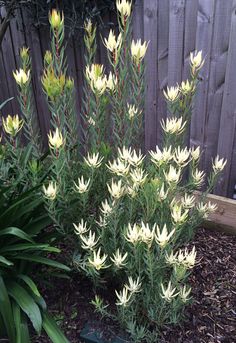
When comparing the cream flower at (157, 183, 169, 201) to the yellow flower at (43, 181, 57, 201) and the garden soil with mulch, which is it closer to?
the yellow flower at (43, 181, 57, 201)

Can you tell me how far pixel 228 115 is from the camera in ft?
9.95

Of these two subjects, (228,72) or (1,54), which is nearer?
(228,72)

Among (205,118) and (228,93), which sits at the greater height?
(228,93)

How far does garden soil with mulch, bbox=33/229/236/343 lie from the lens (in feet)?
6.28

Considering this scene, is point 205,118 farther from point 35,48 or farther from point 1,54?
point 1,54

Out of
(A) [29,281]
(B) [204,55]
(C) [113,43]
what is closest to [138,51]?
(C) [113,43]

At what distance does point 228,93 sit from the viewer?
2.96 m

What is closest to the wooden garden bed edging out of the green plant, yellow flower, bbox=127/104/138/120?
yellow flower, bbox=127/104/138/120

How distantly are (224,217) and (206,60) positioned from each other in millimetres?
1253

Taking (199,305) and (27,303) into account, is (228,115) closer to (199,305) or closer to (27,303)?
(199,305)

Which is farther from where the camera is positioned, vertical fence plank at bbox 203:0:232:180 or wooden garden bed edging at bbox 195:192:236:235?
vertical fence plank at bbox 203:0:232:180

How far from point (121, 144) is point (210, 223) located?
3.40ft

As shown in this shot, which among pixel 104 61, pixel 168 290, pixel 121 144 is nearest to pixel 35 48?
pixel 104 61

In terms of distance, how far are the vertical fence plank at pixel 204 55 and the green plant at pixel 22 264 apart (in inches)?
66.1
